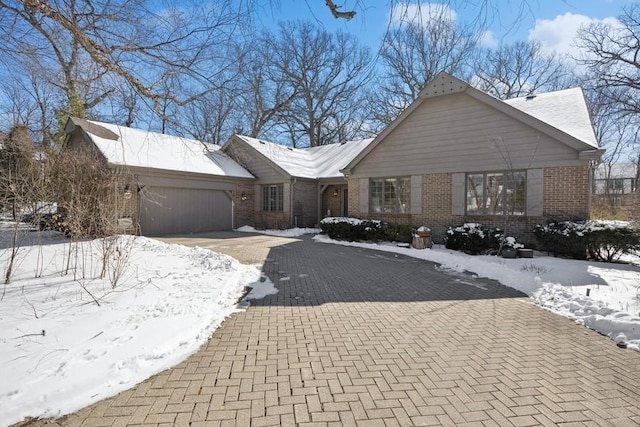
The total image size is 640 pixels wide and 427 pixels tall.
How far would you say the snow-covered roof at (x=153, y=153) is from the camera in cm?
1349

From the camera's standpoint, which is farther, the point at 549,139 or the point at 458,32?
the point at 549,139

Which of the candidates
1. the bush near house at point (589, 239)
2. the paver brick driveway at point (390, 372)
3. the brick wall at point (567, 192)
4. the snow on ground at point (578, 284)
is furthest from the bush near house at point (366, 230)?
Answer: the paver brick driveway at point (390, 372)

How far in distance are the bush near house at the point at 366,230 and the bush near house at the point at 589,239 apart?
4049 millimetres

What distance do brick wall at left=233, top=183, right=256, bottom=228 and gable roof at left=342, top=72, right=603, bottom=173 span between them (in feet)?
24.1

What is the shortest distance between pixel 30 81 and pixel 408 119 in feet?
36.0

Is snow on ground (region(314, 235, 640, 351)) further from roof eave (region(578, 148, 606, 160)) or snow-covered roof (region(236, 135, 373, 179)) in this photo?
snow-covered roof (region(236, 135, 373, 179))

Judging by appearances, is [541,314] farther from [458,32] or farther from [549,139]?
[549,139]

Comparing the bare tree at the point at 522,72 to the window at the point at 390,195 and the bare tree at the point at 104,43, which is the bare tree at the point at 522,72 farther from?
the bare tree at the point at 104,43

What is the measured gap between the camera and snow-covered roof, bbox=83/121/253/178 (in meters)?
13.5

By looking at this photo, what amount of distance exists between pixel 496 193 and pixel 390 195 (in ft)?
12.6

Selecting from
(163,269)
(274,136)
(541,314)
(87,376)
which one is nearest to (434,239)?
(541,314)

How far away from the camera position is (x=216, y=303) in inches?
197

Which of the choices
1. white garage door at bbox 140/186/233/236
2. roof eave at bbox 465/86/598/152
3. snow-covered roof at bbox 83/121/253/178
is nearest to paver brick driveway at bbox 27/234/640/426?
roof eave at bbox 465/86/598/152

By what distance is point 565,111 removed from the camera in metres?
11.3
